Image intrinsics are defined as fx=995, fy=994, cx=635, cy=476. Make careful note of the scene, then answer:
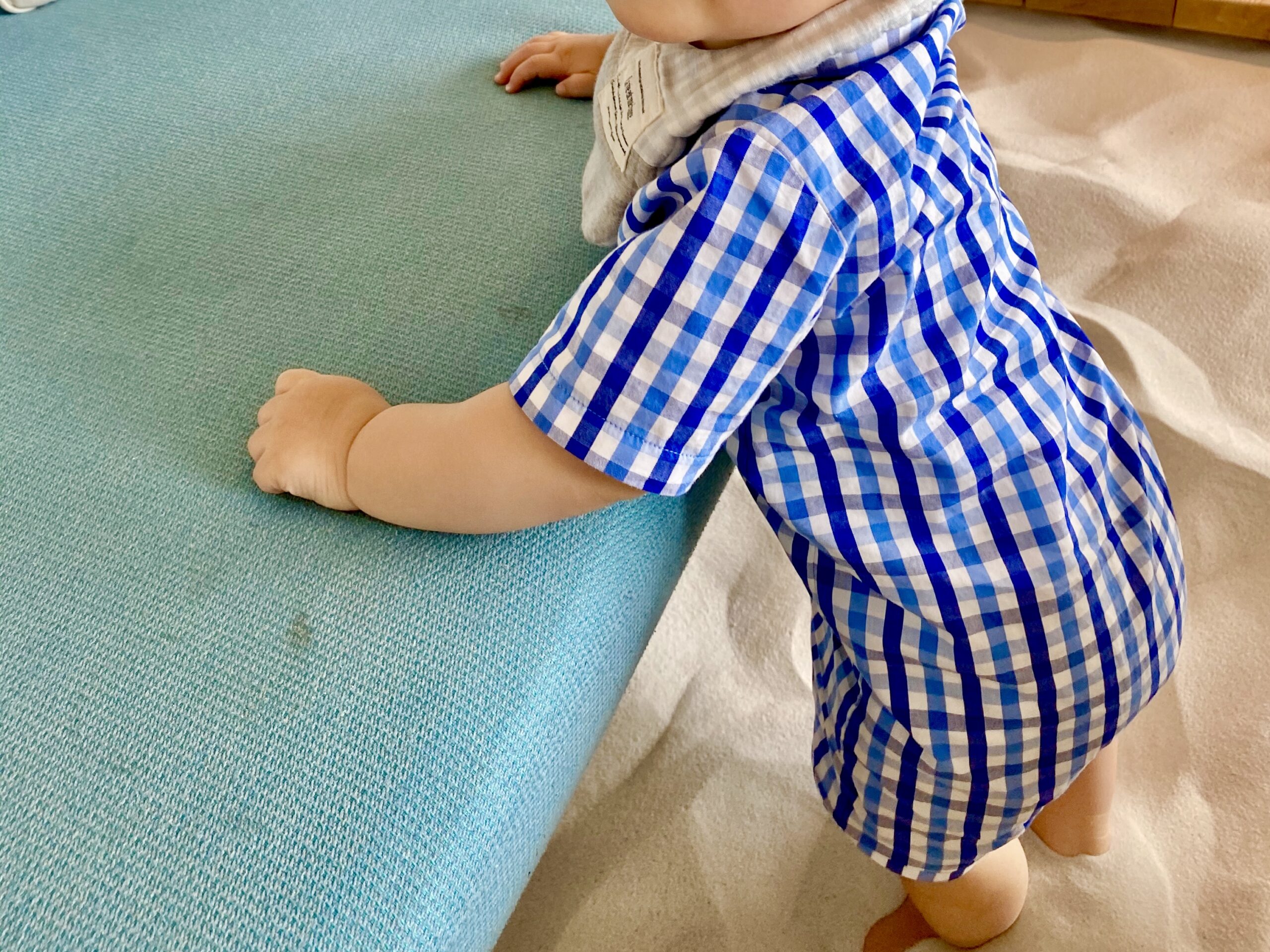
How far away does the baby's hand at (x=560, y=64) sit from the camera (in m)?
0.79

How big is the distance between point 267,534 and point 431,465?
4.0 inches

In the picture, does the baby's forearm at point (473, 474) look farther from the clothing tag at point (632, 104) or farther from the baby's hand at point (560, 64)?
the baby's hand at point (560, 64)

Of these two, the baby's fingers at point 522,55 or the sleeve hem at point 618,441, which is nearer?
the sleeve hem at point 618,441

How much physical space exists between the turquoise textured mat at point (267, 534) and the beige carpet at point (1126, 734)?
10.2 inches

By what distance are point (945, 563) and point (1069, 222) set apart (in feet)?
2.62

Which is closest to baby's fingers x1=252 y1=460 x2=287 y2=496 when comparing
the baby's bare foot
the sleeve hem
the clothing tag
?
the sleeve hem

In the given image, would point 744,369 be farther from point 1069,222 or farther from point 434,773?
point 1069,222

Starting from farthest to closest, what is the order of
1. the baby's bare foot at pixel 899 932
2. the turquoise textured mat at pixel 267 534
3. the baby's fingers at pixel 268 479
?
1. the baby's bare foot at pixel 899 932
2. the baby's fingers at pixel 268 479
3. the turquoise textured mat at pixel 267 534

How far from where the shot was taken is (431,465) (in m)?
0.54

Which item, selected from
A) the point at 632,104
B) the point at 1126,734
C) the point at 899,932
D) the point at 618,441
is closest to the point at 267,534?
the point at 618,441

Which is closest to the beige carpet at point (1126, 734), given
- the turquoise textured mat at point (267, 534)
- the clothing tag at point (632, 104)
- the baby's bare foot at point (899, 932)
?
the baby's bare foot at point (899, 932)

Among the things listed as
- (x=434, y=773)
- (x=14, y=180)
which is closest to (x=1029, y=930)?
(x=434, y=773)

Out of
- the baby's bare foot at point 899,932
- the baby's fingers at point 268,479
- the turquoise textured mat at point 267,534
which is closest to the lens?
the turquoise textured mat at point 267,534

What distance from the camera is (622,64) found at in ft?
1.94
